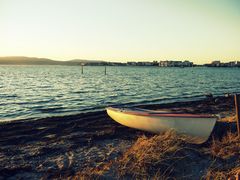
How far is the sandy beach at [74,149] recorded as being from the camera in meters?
8.41

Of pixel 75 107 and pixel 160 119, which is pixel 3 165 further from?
pixel 75 107

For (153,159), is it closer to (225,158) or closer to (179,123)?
(225,158)

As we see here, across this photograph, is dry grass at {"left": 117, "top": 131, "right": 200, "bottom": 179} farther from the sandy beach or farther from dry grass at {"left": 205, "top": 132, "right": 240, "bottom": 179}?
dry grass at {"left": 205, "top": 132, "right": 240, "bottom": 179}

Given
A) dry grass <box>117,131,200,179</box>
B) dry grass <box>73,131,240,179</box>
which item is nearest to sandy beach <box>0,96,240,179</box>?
dry grass <box>73,131,240,179</box>

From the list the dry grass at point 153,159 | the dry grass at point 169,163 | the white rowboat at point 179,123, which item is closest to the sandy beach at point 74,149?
the dry grass at point 169,163

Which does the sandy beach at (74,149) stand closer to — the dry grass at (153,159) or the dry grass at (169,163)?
the dry grass at (169,163)

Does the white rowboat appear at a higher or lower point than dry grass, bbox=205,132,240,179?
higher

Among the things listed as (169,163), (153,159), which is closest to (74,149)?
(153,159)

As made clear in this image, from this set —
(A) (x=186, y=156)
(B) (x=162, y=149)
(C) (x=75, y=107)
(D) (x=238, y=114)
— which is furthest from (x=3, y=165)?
(C) (x=75, y=107)

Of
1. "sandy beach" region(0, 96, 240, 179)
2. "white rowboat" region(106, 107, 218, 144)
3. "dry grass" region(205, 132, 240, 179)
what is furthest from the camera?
"white rowboat" region(106, 107, 218, 144)

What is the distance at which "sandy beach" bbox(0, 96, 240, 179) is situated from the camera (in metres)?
8.41

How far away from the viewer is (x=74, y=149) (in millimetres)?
11000

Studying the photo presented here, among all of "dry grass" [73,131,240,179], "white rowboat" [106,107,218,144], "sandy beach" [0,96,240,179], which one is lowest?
"sandy beach" [0,96,240,179]

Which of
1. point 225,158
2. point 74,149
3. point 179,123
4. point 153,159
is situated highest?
point 179,123
